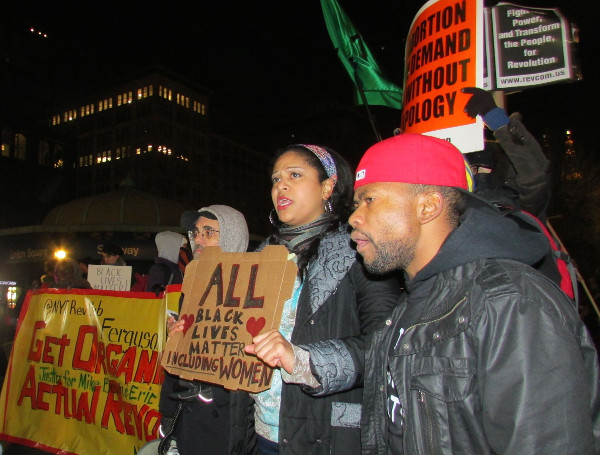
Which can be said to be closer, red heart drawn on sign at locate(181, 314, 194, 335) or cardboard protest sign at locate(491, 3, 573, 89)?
red heart drawn on sign at locate(181, 314, 194, 335)

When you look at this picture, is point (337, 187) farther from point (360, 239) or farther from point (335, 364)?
point (335, 364)

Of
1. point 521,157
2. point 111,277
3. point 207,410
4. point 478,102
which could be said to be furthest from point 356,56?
point 111,277

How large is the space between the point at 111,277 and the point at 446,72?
5.73m

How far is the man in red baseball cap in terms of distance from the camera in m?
1.20

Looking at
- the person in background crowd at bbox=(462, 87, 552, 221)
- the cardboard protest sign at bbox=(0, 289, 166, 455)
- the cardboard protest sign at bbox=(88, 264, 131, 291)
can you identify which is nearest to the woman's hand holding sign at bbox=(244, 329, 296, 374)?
the person in background crowd at bbox=(462, 87, 552, 221)

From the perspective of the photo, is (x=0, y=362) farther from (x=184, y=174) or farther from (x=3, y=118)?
(x=184, y=174)

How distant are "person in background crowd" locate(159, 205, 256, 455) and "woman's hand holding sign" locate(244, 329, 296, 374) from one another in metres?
0.65

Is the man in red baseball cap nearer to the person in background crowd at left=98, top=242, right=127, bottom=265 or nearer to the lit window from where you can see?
the person in background crowd at left=98, top=242, right=127, bottom=265

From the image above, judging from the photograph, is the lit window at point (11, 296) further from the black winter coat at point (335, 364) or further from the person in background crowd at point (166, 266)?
the black winter coat at point (335, 364)

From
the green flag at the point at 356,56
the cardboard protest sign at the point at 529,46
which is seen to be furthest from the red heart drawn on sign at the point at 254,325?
the green flag at the point at 356,56

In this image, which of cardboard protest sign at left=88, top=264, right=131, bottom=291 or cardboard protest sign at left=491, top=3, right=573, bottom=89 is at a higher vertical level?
cardboard protest sign at left=491, top=3, right=573, bottom=89

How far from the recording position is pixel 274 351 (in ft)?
6.35

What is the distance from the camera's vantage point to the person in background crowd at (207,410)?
2.47m

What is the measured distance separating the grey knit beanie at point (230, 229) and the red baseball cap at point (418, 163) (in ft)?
5.38
